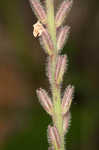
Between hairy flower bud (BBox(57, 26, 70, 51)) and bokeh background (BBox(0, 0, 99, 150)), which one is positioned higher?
bokeh background (BBox(0, 0, 99, 150))

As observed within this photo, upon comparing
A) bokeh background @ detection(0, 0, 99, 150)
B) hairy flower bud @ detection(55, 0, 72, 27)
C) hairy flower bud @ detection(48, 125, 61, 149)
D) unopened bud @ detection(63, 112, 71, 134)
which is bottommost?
hairy flower bud @ detection(48, 125, 61, 149)

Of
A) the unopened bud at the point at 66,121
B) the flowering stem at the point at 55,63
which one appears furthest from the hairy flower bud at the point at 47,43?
the unopened bud at the point at 66,121

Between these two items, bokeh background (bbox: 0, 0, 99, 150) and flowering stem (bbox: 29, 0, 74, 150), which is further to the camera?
bokeh background (bbox: 0, 0, 99, 150)

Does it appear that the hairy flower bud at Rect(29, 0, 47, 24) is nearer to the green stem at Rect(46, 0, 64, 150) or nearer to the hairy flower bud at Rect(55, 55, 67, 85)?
the green stem at Rect(46, 0, 64, 150)

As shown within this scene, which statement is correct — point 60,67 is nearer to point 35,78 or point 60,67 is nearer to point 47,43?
point 47,43

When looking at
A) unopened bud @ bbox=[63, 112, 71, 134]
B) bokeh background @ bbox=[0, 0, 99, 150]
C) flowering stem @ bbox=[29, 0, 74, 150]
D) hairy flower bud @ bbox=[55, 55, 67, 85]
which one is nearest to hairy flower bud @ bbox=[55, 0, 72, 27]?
flowering stem @ bbox=[29, 0, 74, 150]

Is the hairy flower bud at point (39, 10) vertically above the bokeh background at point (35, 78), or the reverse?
the bokeh background at point (35, 78)

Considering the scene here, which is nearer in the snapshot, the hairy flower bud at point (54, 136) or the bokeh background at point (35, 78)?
the hairy flower bud at point (54, 136)

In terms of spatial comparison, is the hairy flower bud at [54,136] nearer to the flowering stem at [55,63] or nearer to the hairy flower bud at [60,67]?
the flowering stem at [55,63]
